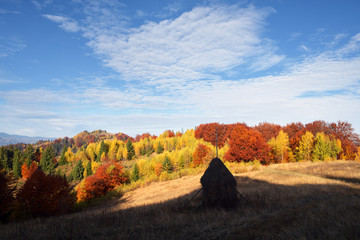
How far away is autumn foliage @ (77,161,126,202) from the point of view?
4328cm

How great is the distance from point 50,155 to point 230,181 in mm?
109443

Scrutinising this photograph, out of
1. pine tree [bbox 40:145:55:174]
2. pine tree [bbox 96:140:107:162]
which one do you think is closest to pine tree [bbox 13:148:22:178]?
pine tree [bbox 40:145:55:174]

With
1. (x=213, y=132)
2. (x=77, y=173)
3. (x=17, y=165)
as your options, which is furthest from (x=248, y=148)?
(x=17, y=165)

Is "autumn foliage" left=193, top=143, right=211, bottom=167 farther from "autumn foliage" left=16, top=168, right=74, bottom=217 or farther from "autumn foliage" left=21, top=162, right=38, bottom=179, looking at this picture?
"autumn foliage" left=21, top=162, right=38, bottom=179

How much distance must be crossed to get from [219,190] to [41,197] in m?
24.9

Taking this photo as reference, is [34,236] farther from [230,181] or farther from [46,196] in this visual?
[46,196]

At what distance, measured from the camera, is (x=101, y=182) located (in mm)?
45906

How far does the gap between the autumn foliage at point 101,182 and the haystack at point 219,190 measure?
39.3m

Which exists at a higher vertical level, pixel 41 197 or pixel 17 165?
pixel 41 197

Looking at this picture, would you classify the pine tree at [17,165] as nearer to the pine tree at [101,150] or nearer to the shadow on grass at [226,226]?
the pine tree at [101,150]

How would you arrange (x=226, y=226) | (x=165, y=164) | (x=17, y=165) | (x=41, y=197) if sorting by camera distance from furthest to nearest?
(x=17, y=165) < (x=165, y=164) < (x=41, y=197) < (x=226, y=226)

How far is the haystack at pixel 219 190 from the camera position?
35.1 ft

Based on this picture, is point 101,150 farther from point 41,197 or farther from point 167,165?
point 41,197

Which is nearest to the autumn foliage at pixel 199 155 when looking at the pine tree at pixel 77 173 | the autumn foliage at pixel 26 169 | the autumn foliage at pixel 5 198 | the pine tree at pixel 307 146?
the pine tree at pixel 307 146
